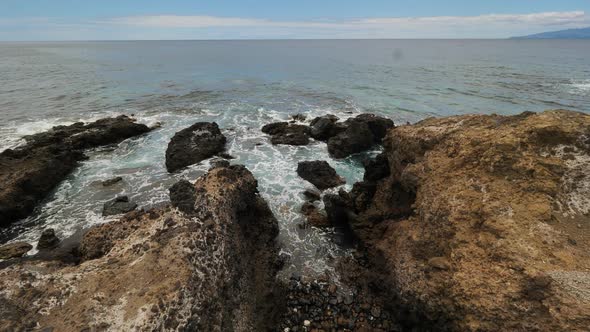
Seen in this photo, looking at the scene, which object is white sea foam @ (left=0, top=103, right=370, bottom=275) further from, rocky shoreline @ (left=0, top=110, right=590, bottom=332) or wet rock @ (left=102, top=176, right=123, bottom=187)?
rocky shoreline @ (left=0, top=110, right=590, bottom=332)

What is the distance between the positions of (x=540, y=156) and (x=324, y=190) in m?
10.7

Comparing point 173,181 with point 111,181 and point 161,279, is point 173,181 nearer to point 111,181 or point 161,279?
point 111,181

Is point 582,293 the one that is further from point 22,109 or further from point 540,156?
point 22,109

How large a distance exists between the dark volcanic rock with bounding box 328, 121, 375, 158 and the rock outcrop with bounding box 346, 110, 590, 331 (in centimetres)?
1095

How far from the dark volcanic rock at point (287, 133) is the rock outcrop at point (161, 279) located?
14.4 meters

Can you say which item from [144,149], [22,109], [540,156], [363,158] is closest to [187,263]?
[540,156]

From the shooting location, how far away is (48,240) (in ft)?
44.4

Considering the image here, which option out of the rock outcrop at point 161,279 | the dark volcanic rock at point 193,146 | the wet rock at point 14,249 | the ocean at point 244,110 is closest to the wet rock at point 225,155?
the dark volcanic rock at point 193,146

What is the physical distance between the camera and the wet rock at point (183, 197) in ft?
32.0

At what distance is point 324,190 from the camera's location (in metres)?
18.7

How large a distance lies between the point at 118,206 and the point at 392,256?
13.2 meters

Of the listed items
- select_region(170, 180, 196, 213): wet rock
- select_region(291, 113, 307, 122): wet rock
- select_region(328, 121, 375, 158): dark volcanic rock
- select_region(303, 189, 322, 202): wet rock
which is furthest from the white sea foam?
select_region(170, 180, 196, 213): wet rock

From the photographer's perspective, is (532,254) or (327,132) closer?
(532,254)

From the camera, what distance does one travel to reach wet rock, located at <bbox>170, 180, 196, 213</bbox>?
9.75 meters
